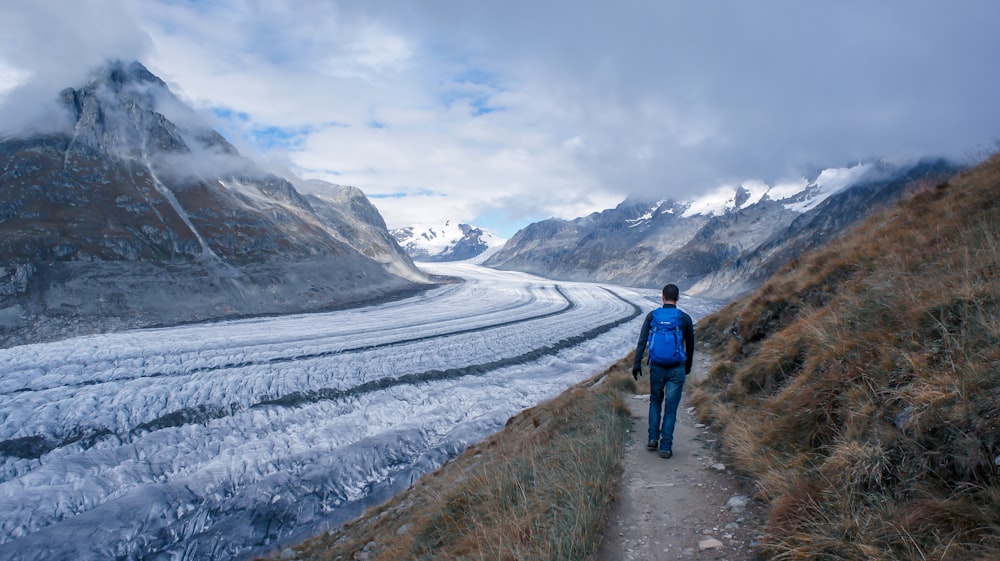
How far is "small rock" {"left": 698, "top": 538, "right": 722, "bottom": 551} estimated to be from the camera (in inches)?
137

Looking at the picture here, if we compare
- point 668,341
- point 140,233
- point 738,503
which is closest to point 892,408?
point 738,503

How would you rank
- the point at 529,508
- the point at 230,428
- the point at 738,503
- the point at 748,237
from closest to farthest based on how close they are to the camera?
the point at 738,503 < the point at 529,508 < the point at 230,428 < the point at 748,237

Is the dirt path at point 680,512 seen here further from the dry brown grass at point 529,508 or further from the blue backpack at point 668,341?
the blue backpack at point 668,341

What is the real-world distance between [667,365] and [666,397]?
0.42 meters

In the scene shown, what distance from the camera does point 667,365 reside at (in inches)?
218

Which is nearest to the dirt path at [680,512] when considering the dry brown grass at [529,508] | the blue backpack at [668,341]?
the dry brown grass at [529,508]

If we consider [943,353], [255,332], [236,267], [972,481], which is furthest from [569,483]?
[236,267]

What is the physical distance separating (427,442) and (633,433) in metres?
11.0

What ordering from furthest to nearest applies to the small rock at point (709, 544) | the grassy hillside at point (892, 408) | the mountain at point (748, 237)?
the mountain at point (748, 237) < the small rock at point (709, 544) < the grassy hillside at point (892, 408)

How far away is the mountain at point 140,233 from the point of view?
1576 inches

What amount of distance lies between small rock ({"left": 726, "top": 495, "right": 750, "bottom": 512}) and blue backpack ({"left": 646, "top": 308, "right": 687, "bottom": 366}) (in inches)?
65.8

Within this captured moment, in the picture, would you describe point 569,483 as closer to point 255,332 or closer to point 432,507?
point 432,507

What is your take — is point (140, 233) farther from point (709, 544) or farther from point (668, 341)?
point (709, 544)

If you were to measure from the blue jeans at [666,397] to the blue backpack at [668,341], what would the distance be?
0.11m
